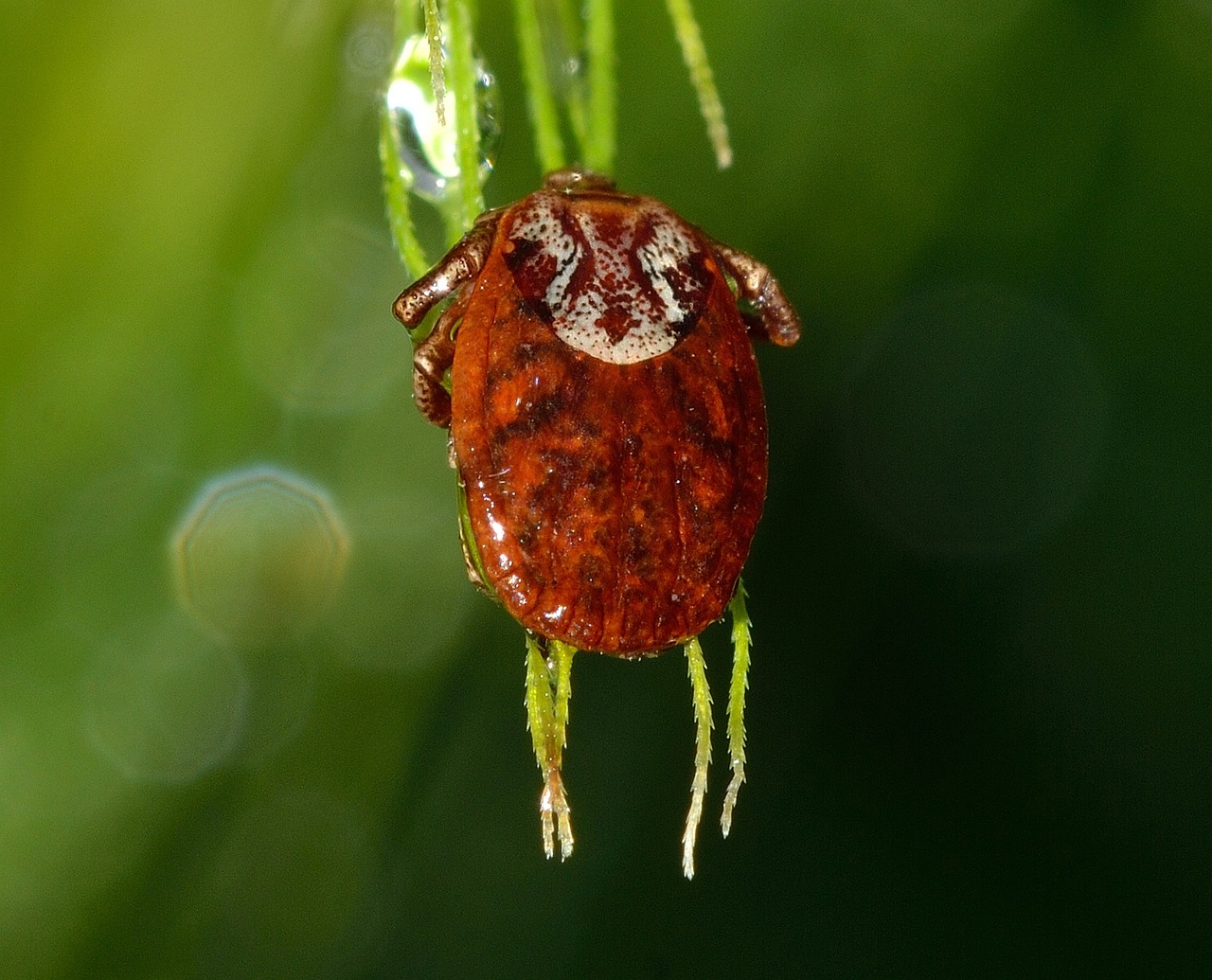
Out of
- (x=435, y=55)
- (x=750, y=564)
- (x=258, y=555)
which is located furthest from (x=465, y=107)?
(x=750, y=564)

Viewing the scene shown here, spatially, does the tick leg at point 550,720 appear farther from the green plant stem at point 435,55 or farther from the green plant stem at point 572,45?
the green plant stem at point 572,45

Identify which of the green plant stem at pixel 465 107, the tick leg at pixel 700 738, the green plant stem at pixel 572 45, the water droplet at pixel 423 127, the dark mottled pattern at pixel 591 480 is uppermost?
the green plant stem at pixel 572 45

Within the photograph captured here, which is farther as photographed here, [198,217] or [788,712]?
[788,712]

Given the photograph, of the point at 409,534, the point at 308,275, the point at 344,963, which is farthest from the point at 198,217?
the point at 344,963

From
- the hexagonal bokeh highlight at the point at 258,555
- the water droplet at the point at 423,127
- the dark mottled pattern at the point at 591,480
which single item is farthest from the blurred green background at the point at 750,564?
the dark mottled pattern at the point at 591,480

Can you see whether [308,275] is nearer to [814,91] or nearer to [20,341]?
[20,341]

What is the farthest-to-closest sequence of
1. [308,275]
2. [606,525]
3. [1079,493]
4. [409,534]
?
[1079,493] → [409,534] → [308,275] → [606,525]
